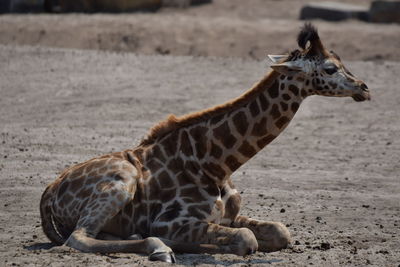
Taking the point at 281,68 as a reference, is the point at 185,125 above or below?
below

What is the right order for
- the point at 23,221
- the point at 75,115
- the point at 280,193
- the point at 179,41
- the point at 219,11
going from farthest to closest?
the point at 219,11 → the point at 179,41 → the point at 75,115 → the point at 280,193 → the point at 23,221

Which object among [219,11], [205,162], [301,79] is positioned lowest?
[219,11]

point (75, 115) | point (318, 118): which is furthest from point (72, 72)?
point (318, 118)

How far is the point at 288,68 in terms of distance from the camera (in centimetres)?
819

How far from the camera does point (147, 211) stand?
8.45 meters

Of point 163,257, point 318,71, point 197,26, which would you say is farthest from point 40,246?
point 197,26

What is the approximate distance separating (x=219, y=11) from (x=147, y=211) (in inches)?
604

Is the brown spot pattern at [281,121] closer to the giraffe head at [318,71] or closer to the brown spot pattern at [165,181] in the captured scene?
the giraffe head at [318,71]

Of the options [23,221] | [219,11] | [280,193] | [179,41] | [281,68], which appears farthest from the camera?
[219,11]

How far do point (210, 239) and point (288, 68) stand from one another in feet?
5.13

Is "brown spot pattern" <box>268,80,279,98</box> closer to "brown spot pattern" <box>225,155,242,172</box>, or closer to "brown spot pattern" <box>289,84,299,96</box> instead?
"brown spot pattern" <box>289,84,299,96</box>

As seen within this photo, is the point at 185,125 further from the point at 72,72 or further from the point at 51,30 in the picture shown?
the point at 51,30

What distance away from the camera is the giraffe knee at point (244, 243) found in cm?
802

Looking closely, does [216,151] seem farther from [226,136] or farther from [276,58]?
[276,58]
